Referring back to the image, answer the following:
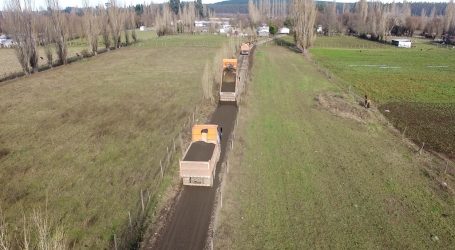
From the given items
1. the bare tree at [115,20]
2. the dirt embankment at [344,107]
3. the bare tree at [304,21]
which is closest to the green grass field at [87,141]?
the dirt embankment at [344,107]

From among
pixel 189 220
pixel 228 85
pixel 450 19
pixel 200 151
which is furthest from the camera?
pixel 450 19

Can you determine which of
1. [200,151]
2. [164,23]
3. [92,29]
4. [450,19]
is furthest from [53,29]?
[450,19]

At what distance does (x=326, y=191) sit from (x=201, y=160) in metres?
7.41

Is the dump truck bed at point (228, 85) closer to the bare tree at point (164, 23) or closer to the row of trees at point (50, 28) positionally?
the row of trees at point (50, 28)

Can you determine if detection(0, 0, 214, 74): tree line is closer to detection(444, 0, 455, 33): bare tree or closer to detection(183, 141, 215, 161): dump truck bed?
detection(183, 141, 215, 161): dump truck bed

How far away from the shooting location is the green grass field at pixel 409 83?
3259cm

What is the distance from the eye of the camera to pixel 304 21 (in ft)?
251

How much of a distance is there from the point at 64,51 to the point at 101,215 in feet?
183

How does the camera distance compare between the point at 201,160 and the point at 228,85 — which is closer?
the point at 201,160

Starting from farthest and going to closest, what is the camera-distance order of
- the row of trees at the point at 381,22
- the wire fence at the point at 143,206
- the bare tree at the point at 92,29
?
1. the row of trees at the point at 381,22
2. the bare tree at the point at 92,29
3. the wire fence at the point at 143,206

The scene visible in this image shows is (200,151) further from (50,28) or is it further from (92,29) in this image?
(92,29)

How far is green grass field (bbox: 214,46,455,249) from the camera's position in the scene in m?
16.5

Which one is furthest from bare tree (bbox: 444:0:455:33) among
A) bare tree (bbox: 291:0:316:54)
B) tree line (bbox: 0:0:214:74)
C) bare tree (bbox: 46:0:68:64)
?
bare tree (bbox: 46:0:68:64)

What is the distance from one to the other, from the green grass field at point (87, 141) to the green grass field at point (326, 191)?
20.3ft
